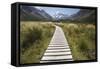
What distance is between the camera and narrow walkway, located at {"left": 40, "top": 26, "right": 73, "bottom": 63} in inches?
106

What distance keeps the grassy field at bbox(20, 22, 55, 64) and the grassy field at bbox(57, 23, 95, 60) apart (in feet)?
0.67

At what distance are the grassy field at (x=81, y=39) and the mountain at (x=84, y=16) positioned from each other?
0.06 m

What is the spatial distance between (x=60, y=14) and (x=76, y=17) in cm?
22

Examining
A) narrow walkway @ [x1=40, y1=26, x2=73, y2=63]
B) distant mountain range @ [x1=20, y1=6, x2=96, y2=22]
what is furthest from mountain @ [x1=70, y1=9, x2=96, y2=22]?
narrow walkway @ [x1=40, y1=26, x2=73, y2=63]

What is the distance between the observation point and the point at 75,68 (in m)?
2.82

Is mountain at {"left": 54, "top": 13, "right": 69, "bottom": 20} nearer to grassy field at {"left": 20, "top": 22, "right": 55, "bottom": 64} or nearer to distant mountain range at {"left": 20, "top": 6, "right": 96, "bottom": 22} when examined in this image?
distant mountain range at {"left": 20, "top": 6, "right": 96, "bottom": 22}

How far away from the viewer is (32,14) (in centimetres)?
259

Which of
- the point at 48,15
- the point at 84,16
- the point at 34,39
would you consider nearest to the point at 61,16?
the point at 48,15

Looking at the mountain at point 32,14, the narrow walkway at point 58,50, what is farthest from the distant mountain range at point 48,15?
the narrow walkway at point 58,50

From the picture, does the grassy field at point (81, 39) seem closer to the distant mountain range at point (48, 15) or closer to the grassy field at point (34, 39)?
the distant mountain range at point (48, 15)

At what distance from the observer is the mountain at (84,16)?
2830 millimetres

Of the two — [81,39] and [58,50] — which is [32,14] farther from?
[81,39]

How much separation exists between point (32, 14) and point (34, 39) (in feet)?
0.91
